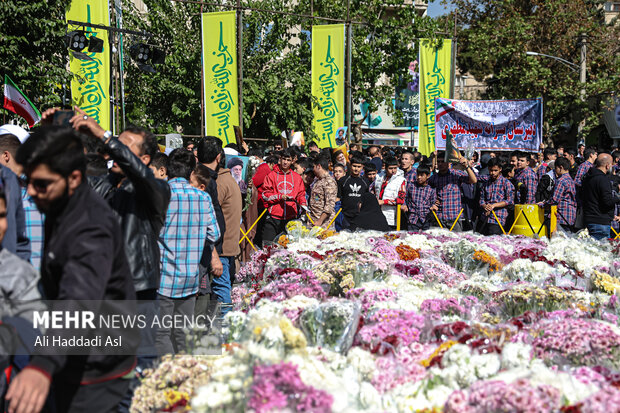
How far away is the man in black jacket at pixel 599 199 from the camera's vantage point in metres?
10.2

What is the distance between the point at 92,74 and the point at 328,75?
693 centimetres

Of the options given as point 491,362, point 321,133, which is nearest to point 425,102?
point 321,133

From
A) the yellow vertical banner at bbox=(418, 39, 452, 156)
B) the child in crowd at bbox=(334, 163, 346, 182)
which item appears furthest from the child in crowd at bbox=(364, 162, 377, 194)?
the yellow vertical banner at bbox=(418, 39, 452, 156)

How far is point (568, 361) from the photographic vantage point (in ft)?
12.0

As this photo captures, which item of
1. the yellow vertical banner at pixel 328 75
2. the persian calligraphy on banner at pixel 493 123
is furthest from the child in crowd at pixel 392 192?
the yellow vertical banner at pixel 328 75

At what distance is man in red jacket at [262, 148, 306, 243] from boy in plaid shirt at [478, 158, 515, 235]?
3.07 metres

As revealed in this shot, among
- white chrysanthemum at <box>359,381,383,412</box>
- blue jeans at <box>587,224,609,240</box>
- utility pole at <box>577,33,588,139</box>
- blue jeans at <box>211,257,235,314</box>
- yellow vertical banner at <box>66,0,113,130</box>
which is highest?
utility pole at <box>577,33,588,139</box>

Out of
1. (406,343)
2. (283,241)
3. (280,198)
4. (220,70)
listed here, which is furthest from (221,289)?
(220,70)

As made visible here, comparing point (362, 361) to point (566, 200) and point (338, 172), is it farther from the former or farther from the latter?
point (566, 200)

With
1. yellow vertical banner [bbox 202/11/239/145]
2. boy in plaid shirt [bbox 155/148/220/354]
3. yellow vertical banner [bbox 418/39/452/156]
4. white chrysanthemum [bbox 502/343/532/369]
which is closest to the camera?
white chrysanthemum [bbox 502/343/532/369]

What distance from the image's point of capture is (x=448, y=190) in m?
10.4

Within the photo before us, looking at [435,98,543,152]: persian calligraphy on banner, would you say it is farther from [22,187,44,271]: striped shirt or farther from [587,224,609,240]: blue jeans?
[22,187,44,271]: striped shirt

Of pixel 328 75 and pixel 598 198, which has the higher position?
pixel 328 75

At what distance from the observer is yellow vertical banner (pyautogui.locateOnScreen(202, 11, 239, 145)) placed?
1609 centimetres
